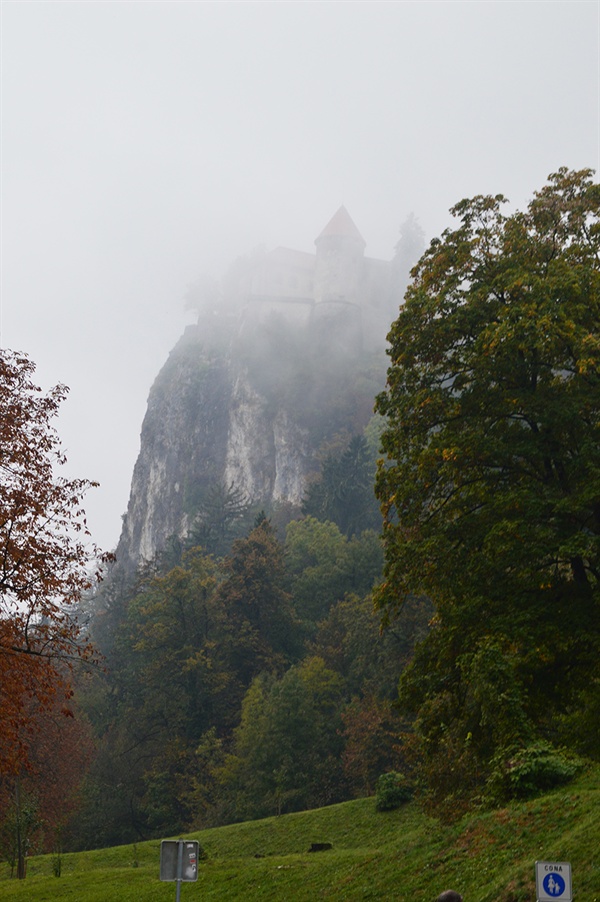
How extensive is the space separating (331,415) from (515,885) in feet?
390

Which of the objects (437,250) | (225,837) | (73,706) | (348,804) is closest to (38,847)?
(225,837)

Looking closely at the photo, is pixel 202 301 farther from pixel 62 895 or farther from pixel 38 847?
pixel 62 895

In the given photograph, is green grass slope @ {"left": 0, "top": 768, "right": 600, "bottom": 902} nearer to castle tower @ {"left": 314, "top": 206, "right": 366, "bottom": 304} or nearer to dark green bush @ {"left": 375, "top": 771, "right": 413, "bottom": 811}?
dark green bush @ {"left": 375, "top": 771, "right": 413, "bottom": 811}

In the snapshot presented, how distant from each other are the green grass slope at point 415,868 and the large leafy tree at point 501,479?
1331 mm

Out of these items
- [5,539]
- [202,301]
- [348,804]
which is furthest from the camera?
[202,301]

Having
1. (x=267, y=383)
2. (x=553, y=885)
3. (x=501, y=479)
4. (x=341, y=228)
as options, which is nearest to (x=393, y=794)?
(x=501, y=479)

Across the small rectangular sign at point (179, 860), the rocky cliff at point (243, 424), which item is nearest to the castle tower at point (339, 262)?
the rocky cliff at point (243, 424)

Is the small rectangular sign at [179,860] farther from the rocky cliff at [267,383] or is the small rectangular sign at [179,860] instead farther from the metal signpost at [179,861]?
the rocky cliff at [267,383]

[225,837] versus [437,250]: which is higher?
[437,250]

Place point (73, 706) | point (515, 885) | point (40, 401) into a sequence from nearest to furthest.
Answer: point (515, 885) < point (40, 401) < point (73, 706)

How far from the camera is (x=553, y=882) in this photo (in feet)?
28.3

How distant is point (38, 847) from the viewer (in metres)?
38.7

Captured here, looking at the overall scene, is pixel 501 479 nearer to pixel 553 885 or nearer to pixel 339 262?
pixel 553 885

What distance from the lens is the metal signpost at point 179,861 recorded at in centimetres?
1158
